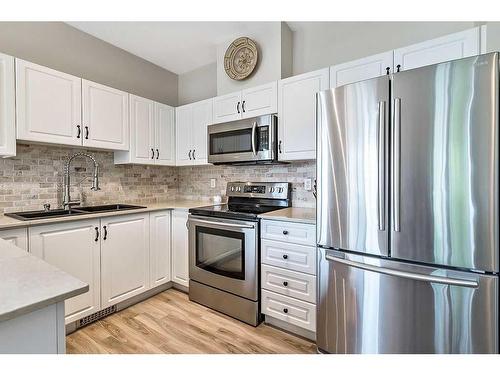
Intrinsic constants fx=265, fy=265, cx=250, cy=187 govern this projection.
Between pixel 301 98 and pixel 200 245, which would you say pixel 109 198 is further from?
pixel 301 98

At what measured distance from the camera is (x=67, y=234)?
6.41 feet

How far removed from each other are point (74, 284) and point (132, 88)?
9.23ft

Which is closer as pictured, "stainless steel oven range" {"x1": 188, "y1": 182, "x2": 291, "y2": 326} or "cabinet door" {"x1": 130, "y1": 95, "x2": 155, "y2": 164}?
"stainless steel oven range" {"x1": 188, "y1": 182, "x2": 291, "y2": 326}

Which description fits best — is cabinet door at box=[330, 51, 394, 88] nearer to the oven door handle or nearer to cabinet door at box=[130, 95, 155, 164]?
the oven door handle

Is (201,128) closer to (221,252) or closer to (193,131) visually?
(193,131)

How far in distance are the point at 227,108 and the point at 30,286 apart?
223 cm

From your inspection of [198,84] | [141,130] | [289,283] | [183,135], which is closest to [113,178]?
[141,130]

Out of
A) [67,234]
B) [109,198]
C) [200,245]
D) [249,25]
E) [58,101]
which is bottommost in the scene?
[200,245]

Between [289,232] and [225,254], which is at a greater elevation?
[289,232]

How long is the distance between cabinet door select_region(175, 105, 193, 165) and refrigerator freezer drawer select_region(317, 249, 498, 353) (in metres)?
1.97

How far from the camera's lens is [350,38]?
2389mm

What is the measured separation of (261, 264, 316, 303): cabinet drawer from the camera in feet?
6.19

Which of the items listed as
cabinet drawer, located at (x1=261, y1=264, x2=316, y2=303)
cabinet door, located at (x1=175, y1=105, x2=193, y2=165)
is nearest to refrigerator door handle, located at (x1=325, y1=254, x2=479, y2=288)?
cabinet drawer, located at (x1=261, y1=264, x2=316, y2=303)
